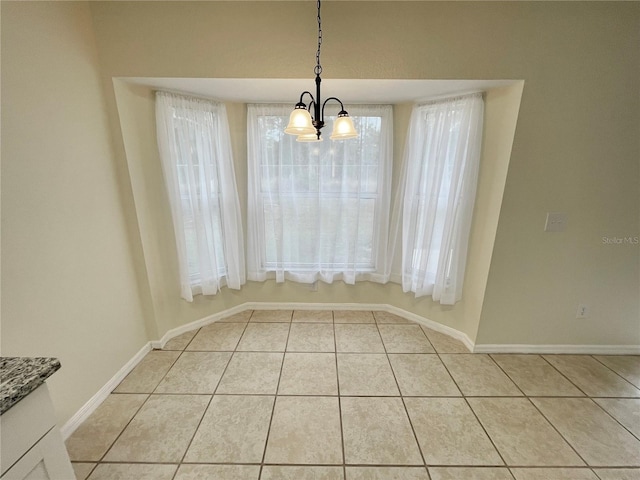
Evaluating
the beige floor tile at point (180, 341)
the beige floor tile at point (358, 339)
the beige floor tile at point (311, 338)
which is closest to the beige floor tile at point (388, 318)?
the beige floor tile at point (358, 339)

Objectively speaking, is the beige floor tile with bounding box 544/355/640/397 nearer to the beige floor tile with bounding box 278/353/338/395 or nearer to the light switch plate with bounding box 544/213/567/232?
the light switch plate with bounding box 544/213/567/232

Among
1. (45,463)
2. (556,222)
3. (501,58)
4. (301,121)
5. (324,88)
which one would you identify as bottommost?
(45,463)

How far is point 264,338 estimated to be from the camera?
2357mm

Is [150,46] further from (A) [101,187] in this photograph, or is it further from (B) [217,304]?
(B) [217,304]

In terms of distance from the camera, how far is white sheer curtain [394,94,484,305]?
1.99 metres

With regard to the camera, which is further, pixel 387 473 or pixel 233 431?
pixel 233 431

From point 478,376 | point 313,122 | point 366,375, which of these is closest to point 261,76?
point 313,122

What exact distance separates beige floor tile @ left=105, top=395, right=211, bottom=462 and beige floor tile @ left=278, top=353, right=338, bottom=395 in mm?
555

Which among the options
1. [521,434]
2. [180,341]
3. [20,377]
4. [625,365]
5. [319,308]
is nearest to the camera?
[20,377]

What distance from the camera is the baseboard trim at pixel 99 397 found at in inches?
59.0

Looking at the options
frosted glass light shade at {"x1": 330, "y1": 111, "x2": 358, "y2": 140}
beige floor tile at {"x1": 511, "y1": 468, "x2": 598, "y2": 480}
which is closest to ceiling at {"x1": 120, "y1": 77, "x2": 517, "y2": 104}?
frosted glass light shade at {"x1": 330, "y1": 111, "x2": 358, "y2": 140}

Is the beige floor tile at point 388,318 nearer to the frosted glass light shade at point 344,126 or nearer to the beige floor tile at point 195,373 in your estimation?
the beige floor tile at point 195,373

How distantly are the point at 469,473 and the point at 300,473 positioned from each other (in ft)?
2.82

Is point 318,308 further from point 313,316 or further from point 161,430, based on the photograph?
point 161,430
